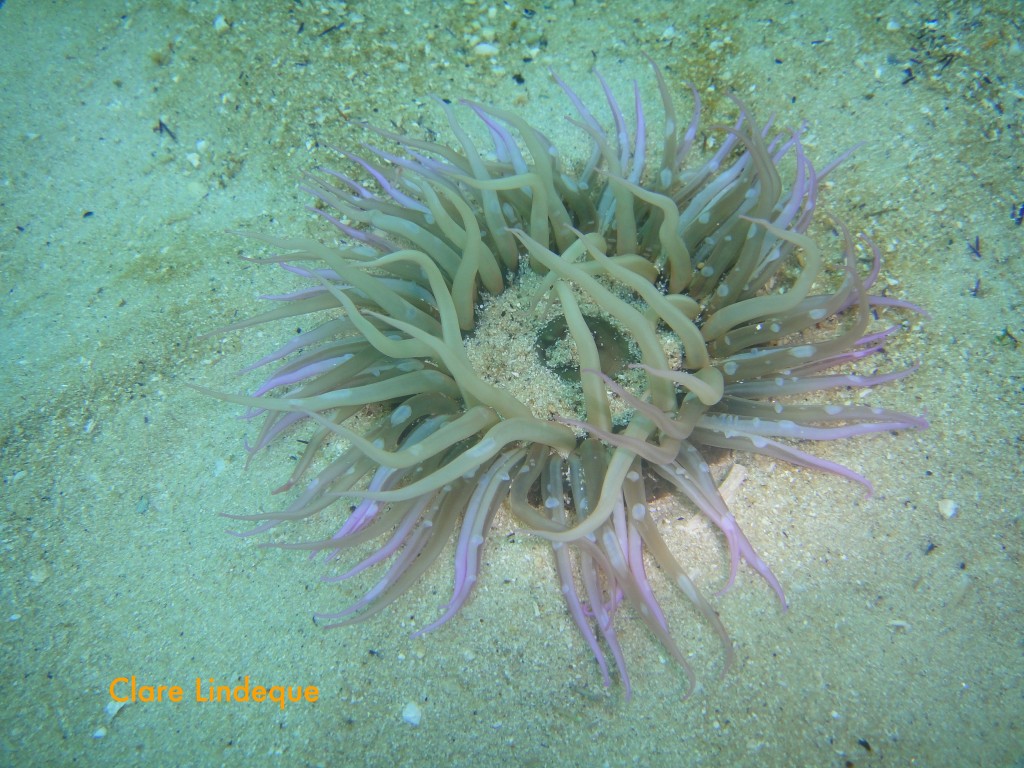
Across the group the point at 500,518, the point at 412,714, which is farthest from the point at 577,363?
the point at 412,714

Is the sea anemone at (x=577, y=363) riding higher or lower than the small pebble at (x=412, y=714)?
higher

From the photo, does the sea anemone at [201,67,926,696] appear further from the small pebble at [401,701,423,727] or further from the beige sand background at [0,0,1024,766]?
the small pebble at [401,701,423,727]

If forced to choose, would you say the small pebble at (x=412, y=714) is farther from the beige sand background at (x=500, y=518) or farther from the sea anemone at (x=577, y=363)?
the sea anemone at (x=577, y=363)

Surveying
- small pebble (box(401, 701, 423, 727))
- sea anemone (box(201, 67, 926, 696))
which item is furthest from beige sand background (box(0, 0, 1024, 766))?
sea anemone (box(201, 67, 926, 696))

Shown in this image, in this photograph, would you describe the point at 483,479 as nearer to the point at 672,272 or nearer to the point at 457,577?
Answer: the point at 457,577

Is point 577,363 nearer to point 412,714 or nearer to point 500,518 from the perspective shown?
point 500,518

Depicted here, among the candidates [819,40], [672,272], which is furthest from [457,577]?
[819,40]

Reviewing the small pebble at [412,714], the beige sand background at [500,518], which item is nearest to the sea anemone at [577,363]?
the beige sand background at [500,518]
